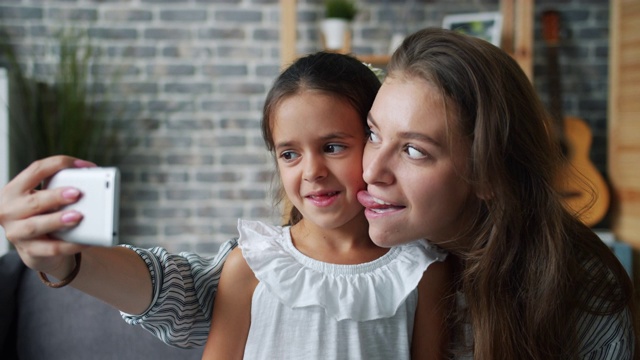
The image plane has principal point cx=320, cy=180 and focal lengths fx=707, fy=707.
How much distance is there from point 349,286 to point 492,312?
0.80 feet

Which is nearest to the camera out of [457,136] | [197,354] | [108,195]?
[108,195]

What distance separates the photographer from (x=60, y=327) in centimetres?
155

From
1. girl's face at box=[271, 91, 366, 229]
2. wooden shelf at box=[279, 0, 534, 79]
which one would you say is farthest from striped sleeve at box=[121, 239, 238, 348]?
wooden shelf at box=[279, 0, 534, 79]

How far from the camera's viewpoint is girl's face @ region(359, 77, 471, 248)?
1.14m

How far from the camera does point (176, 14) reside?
3.97 meters

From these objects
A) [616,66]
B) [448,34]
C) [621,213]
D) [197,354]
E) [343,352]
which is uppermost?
[448,34]

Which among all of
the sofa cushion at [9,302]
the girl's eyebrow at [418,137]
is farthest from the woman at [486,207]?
the sofa cushion at [9,302]

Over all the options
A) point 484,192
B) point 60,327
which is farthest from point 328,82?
point 60,327

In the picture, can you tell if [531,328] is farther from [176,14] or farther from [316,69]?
[176,14]

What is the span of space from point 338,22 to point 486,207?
2.62 meters

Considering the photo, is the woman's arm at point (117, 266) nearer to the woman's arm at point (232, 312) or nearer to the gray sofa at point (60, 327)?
the woman's arm at point (232, 312)

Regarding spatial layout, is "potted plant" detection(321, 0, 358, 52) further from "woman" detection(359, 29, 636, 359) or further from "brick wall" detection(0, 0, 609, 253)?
"woman" detection(359, 29, 636, 359)

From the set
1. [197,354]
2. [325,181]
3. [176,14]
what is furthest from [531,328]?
[176,14]

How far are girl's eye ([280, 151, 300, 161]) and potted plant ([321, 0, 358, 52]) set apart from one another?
8.40 feet
